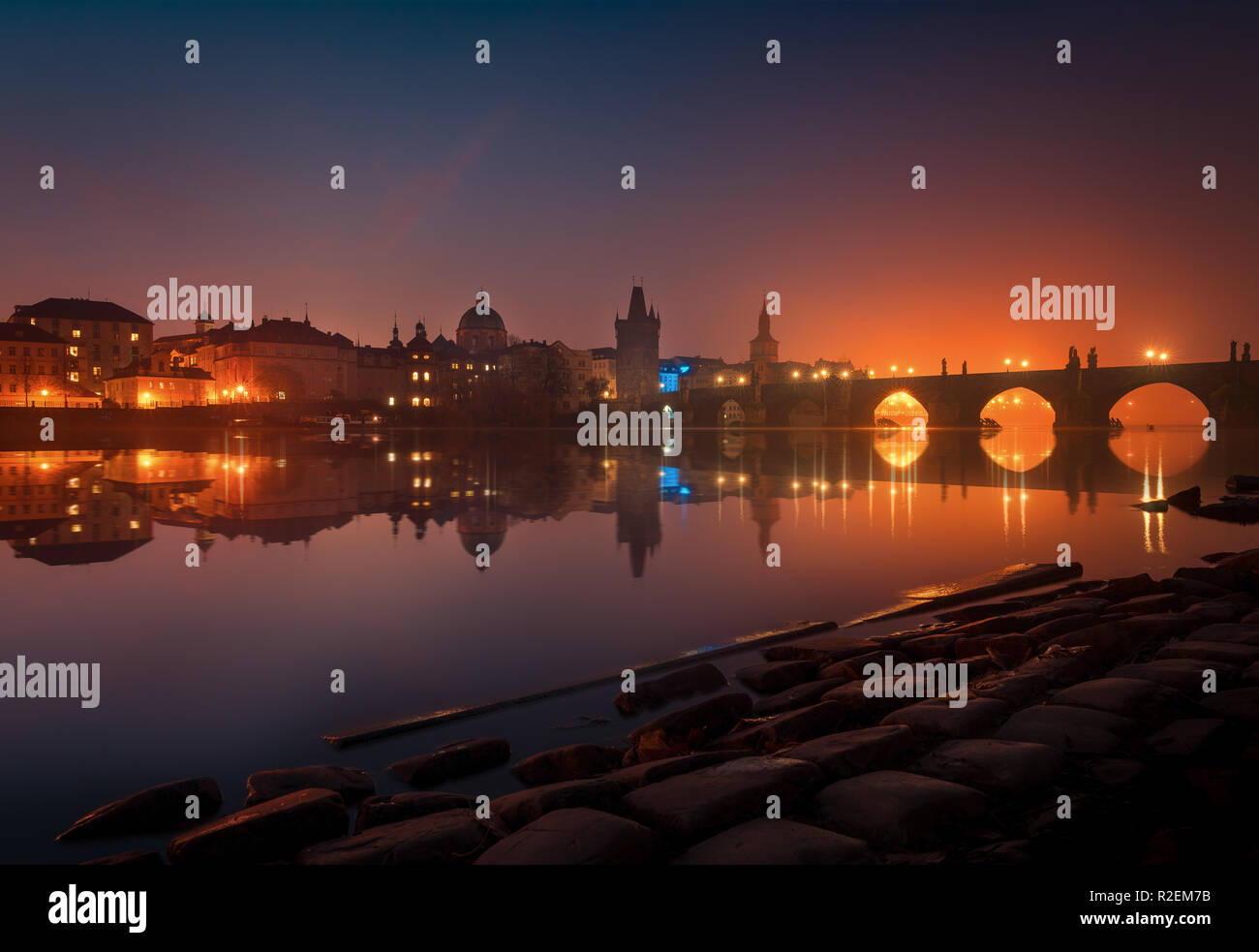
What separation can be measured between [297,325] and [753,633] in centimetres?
12858

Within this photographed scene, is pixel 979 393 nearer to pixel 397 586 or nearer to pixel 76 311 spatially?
pixel 397 586

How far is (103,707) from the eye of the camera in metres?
7.05

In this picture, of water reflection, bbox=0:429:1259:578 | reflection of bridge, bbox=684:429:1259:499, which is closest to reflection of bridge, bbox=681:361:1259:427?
reflection of bridge, bbox=684:429:1259:499

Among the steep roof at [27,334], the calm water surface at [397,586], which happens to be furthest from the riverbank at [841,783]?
the steep roof at [27,334]

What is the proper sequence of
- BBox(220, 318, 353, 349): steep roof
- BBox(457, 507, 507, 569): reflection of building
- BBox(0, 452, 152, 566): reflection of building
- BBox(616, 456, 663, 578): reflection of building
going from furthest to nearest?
BBox(220, 318, 353, 349): steep roof
BBox(457, 507, 507, 569): reflection of building
BBox(616, 456, 663, 578): reflection of building
BBox(0, 452, 152, 566): reflection of building

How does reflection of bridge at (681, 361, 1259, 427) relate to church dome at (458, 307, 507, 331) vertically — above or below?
below

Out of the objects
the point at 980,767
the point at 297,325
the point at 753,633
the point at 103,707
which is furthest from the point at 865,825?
the point at 297,325

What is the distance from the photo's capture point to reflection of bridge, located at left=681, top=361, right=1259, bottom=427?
8612 cm

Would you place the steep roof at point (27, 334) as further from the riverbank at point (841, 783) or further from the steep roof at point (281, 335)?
the riverbank at point (841, 783)

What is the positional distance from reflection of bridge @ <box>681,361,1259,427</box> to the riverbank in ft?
338

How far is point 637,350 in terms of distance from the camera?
142m

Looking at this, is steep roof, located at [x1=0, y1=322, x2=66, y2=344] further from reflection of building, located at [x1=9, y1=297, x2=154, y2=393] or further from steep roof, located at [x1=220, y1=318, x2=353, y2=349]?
steep roof, located at [x1=220, y1=318, x2=353, y2=349]

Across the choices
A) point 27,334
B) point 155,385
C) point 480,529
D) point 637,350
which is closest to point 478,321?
point 637,350
